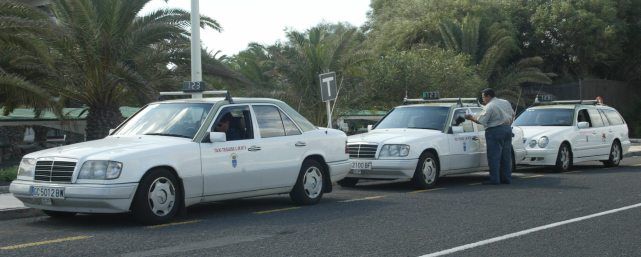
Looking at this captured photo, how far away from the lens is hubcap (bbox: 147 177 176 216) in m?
9.10

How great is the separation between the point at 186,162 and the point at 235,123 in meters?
1.25

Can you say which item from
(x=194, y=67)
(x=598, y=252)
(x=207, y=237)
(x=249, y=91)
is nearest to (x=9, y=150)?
(x=249, y=91)

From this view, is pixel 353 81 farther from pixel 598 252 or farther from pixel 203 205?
pixel 598 252

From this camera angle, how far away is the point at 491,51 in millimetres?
38406

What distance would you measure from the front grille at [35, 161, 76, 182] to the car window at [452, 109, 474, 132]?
7.60 meters

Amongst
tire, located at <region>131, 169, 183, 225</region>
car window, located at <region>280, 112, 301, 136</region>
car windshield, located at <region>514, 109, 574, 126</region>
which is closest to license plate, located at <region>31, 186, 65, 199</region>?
tire, located at <region>131, 169, 183, 225</region>

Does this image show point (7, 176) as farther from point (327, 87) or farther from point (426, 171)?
point (426, 171)

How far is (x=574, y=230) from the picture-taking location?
8797 millimetres

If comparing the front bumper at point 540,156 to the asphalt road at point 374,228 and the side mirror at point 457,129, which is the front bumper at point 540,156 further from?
the asphalt road at point 374,228

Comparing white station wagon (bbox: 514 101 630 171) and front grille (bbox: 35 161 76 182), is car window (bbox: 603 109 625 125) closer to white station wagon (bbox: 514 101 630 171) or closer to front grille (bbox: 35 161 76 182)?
white station wagon (bbox: 514 101 630 171)

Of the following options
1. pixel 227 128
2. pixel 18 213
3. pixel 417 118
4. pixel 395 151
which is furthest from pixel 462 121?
pixel 18 213

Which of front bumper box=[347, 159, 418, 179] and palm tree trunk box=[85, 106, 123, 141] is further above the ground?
palm tree trunk box=[85, 106, 123, 141]

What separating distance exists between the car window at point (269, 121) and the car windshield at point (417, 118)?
4056mm

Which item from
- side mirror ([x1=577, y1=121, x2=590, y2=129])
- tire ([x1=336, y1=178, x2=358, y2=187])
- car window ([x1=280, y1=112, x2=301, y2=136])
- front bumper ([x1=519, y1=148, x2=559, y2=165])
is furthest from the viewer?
side mirror ([x1=577, y1=121, x2=590, y2=129])
